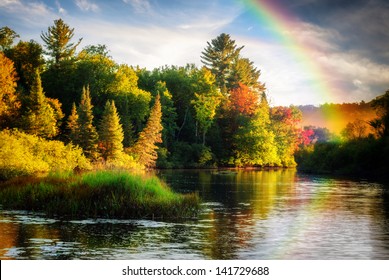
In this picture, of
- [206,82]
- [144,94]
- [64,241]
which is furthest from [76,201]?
[206,82]

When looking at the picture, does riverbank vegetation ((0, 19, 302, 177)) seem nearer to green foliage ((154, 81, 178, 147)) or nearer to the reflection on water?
green foliage ((154, 81, 178, 147))

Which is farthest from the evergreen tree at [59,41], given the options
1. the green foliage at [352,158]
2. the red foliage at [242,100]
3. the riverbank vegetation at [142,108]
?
the green foliage at [352,158]

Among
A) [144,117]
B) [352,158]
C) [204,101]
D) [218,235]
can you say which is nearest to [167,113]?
[144,117]

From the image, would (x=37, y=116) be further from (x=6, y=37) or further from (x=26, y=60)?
(x=26, y=60)

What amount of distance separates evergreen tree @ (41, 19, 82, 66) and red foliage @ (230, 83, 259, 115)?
31.3m

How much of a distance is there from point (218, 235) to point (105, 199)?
21.5ft

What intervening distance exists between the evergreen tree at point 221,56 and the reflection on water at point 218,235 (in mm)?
74599

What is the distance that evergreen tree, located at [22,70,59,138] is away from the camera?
57125 mm

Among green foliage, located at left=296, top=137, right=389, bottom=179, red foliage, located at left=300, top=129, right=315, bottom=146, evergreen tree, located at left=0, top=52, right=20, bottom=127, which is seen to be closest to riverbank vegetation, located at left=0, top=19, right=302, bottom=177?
evergreen tree, located at left=0, top=52, right=20, bottom=127

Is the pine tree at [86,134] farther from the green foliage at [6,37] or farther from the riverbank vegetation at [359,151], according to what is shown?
the riverbank vegetation at [359,151]

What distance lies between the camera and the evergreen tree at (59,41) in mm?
74875

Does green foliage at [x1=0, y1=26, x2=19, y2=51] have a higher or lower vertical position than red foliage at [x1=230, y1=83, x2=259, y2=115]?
higher

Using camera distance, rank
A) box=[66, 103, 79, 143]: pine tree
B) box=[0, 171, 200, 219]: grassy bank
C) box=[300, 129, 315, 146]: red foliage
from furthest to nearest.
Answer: box=[300, 129, 315, 146]: red foliage, box=[66, 103, 79, 143]: pine tree, box=[0, 171, 200, 219]: grassy bank

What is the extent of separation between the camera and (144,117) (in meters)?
88.0
